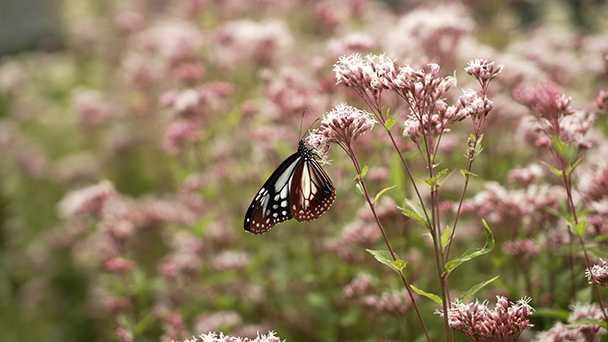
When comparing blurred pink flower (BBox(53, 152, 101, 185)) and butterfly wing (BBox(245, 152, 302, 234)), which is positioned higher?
blurred pink flower (BBox(53, 152, 101, 185))

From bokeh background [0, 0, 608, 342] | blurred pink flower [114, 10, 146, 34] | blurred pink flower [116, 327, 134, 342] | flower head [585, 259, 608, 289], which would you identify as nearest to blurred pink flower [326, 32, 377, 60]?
bokeh background [0, 0, 608, 342]

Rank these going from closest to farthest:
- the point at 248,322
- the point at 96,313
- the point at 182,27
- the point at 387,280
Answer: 1. the point at 387,280
2. the point at 248,322
3. the point at 96,313
4. the point at 182,27

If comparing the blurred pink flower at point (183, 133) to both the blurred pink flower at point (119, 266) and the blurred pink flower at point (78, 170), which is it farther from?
the blurred pink flower at point (78, 170)

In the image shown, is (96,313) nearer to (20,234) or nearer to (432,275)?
(20,234)

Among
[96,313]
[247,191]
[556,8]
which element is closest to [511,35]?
[556,8]

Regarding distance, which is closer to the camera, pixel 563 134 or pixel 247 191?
pixel 563 134

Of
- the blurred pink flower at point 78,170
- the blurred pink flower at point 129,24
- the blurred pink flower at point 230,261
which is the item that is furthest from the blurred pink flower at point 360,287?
the blurred pink flower at point 129,24

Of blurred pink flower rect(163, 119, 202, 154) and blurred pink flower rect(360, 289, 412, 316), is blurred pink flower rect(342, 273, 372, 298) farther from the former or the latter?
blurred pink flower rect(163, 119, 202, 154)
